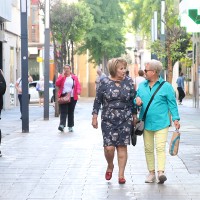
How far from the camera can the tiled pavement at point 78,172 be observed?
30.4 ft

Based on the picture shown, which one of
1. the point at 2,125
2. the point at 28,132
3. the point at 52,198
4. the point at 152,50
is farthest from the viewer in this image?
the point at 152,50

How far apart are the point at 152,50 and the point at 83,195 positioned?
1560cm

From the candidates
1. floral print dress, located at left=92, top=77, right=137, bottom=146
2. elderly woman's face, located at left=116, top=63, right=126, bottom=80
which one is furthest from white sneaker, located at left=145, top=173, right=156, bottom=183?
Answer: elderly woman's face, located at left=116, top=63, right=126, bottom=80

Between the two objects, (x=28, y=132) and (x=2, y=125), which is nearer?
(x=28, y=132)

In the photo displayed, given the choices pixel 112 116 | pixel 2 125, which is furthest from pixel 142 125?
pixel 2 125

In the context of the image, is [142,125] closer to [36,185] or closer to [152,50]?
[36,185]

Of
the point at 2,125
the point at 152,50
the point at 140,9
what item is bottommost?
the point at 2,125

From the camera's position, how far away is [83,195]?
9164 millimetres

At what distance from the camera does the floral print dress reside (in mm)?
10141

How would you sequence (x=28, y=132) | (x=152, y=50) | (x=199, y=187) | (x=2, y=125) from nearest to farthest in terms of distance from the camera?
(x=199, y=187)
(x=28, y=132)
(x=2, y=125)
(x=152, y=50)

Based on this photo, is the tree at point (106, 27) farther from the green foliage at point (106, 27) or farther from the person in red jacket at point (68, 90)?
the person in red jacket at point (68, 90)

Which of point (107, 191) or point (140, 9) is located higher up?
point (140, 9)

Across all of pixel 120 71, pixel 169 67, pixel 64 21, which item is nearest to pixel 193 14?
pixel 169 67

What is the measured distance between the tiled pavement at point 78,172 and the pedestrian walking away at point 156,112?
368mm
